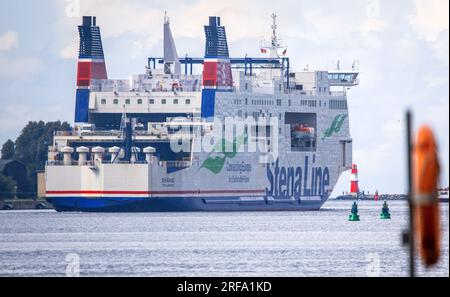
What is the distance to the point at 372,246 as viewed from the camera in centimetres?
2838

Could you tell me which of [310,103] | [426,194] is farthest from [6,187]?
[426,194]

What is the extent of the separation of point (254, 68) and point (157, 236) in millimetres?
30590

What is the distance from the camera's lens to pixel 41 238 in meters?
32.8

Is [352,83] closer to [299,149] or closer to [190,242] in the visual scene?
[299,149]

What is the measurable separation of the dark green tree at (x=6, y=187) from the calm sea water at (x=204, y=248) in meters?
12.4

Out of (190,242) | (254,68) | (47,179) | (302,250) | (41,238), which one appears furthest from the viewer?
(254,68)

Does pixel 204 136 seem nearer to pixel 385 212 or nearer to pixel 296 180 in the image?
pixel 296 180

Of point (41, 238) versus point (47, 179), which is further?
point (47, 179)

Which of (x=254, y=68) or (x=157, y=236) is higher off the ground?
(x=254, y=68)

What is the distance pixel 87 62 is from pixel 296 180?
10.2 m

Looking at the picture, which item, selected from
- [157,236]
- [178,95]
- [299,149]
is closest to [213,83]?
[178,95]

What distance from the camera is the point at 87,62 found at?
2429 inches
